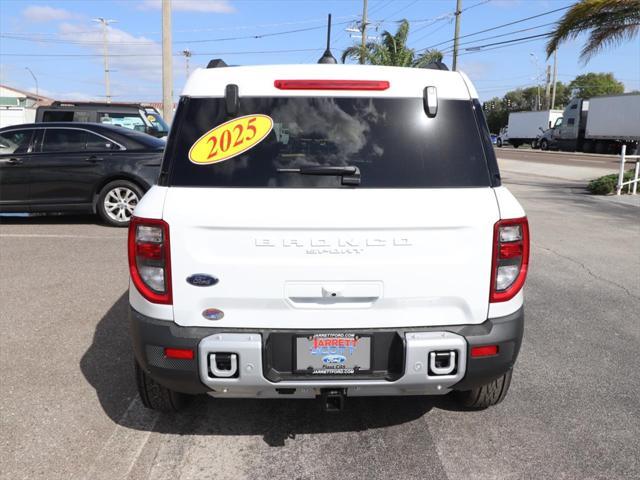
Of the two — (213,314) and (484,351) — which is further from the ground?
(213,314)

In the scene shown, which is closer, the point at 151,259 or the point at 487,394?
the point at 151,259

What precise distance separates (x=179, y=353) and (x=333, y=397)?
29.6 inches

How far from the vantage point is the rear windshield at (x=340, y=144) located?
108 inches

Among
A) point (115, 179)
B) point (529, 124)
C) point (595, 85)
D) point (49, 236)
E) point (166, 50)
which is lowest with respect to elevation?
point (49, 236)

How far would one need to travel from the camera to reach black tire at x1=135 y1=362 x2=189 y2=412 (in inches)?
126

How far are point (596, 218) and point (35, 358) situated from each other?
1028 centimetres

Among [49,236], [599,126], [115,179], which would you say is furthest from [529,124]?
[49,236]

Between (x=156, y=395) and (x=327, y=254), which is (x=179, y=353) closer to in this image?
(x=156, y=395)

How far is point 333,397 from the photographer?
282 cm

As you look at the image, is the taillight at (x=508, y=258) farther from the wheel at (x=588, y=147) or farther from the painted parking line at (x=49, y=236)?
the wheel at (x=588, y=147)

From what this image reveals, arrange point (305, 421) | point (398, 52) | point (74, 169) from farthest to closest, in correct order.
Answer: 1. point (398, 52)
2. point (74, 169)
3. point (305, 421)

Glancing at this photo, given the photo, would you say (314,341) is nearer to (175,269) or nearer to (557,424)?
(175,269)

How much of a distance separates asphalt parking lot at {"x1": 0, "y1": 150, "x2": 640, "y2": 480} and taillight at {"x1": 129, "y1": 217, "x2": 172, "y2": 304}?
88 cm

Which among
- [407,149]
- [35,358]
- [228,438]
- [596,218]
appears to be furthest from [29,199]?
[596,218]
